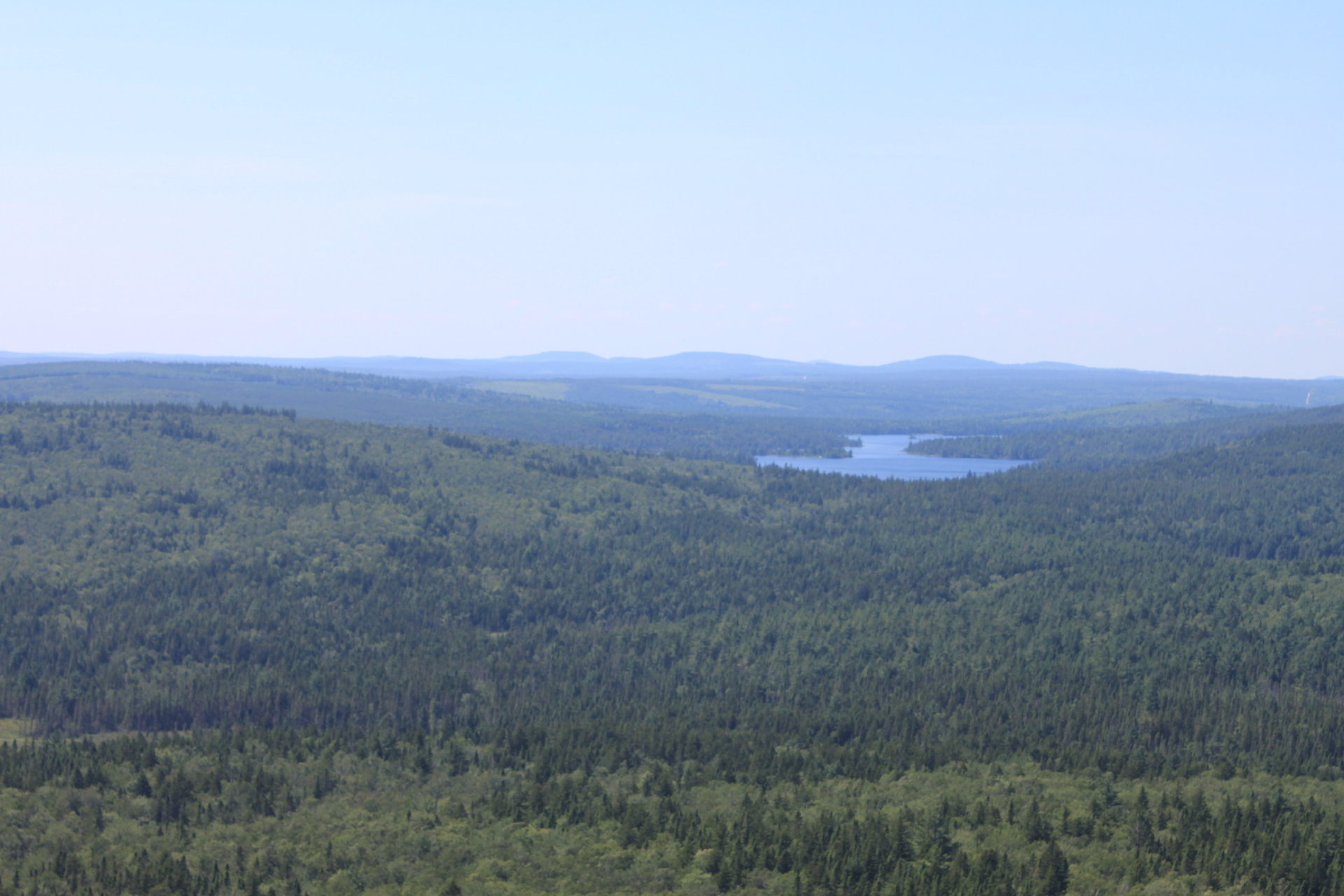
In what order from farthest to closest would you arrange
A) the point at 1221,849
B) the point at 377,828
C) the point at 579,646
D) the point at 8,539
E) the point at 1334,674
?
the point at 8,539 < the point at 579,646 < the point at 1334,674 < the point at 377,828 < the point at 1221,849

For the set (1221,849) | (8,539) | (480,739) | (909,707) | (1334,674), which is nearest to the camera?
(1221,849)

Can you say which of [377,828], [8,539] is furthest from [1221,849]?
[8,539]

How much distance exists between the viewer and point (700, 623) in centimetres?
17725

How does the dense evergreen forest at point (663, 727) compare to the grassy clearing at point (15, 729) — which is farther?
the grassy clearing at point (15, 729)

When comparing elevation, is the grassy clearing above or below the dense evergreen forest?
below

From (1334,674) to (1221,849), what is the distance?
71399 millimetres

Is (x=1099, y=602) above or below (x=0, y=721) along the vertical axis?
above

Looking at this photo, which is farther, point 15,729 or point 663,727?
point 15,729

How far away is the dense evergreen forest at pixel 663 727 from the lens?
3374 inches

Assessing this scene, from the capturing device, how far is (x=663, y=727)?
407 feet

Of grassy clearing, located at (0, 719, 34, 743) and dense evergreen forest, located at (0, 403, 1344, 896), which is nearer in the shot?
dense evergreen forest, located at (0, 403, 1344, 896)

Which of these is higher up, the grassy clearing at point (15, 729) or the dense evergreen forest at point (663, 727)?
the dense evergreen forest at point (663, 727)

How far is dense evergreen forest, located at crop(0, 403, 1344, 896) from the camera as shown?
8569cm

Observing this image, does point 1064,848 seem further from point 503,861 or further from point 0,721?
point 0,721
